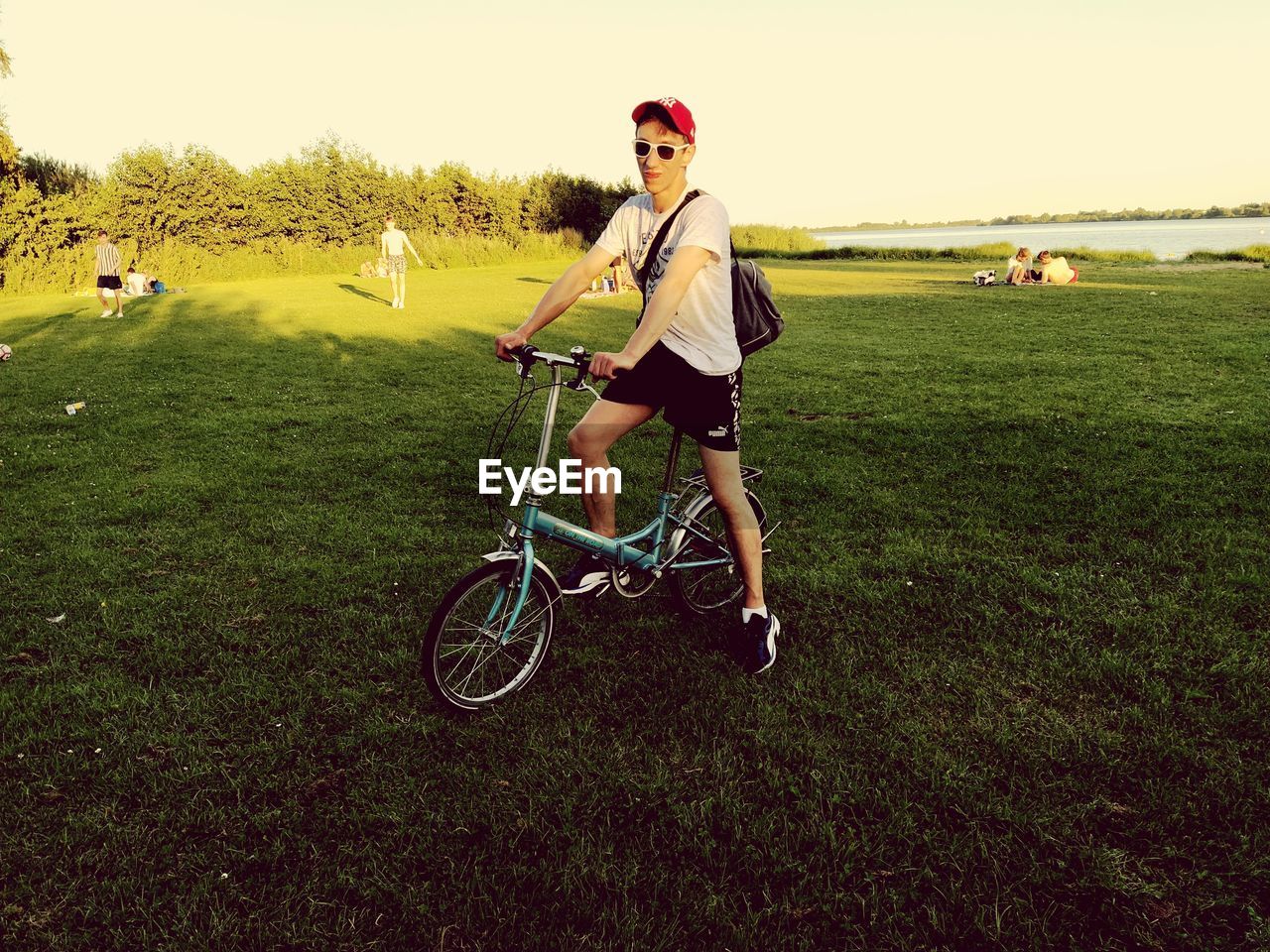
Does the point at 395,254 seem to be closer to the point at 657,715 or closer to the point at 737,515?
the point at 737,515

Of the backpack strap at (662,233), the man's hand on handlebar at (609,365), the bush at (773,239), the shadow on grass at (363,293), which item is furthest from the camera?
the bush at (773,239)

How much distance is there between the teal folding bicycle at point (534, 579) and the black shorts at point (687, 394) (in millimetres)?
219

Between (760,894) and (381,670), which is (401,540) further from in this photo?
(760,894)

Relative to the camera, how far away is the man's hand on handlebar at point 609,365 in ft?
8.55

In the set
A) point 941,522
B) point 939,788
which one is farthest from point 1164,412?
point 939,788

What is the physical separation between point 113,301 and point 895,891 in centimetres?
2250

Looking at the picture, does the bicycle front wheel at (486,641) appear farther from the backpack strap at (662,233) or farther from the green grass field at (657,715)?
the backpack strap at (662,233)

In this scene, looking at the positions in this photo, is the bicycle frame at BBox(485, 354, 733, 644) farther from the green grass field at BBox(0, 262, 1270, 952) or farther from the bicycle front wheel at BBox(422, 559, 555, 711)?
the green grass field at BBox(0, 262, 1270, 952)

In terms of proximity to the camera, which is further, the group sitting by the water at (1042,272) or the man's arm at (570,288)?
the group sitting by the water at (1042,272)

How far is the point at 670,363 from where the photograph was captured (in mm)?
3090

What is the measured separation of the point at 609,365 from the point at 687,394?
0.57 meters

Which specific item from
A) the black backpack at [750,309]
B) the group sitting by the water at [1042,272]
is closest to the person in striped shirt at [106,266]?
the black backpack at [750,309]

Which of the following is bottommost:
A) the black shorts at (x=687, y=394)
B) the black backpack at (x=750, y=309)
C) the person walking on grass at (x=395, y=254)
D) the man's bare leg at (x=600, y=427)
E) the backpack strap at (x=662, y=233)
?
the man's bare leg at (x=600, y=427)

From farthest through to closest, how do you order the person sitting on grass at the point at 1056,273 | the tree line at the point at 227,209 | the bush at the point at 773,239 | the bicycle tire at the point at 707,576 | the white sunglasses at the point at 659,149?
the bush at the point at 773,239 < the tree line at the point at 227,209 < the person sitting on grass at the point at 1056,273 < the bicycle tire at the point at 707,576 < the white sunglasses at the point at 659,149
